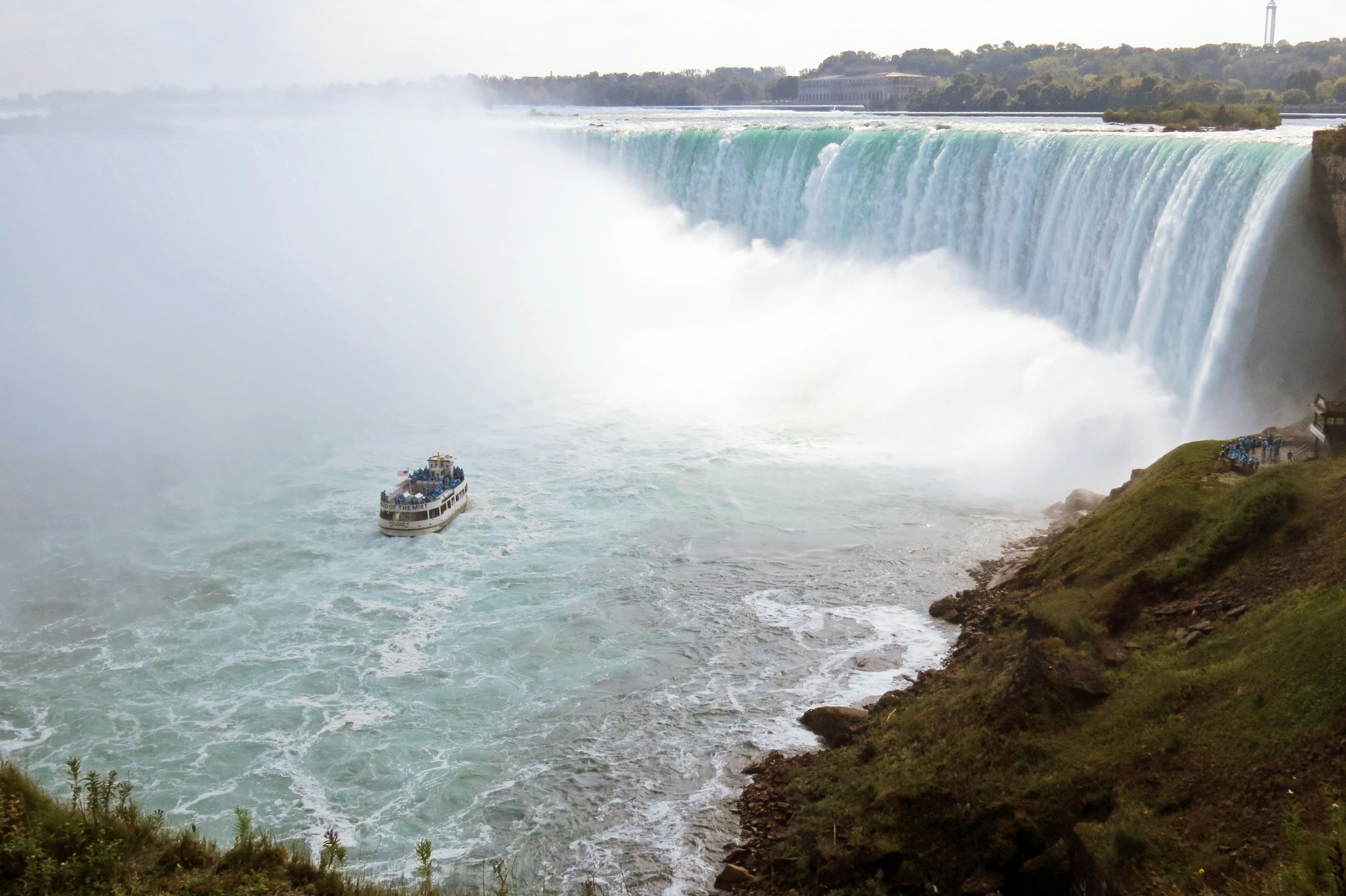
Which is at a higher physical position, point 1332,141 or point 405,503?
point 1332,141

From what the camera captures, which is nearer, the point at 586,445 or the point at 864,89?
the point at 586,445

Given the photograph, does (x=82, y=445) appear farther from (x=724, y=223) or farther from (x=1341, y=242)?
(x=1341, y=242)

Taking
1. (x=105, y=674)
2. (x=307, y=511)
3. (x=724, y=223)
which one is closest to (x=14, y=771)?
(x=105, y=674)

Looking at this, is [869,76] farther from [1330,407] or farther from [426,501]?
[1330,407]

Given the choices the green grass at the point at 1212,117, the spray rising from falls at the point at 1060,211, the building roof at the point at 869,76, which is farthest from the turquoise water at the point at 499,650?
the building roof at the point at 869,76

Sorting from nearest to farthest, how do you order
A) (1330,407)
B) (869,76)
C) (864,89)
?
(1330,407), (864,89), (869,76)

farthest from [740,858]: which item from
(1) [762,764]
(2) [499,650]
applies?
(2) [499,650]
